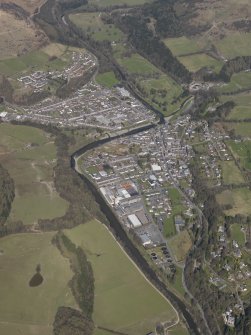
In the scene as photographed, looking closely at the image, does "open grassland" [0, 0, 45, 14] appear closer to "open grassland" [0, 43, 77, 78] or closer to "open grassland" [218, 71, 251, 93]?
"open grassland" [0, 43, 77, 78]

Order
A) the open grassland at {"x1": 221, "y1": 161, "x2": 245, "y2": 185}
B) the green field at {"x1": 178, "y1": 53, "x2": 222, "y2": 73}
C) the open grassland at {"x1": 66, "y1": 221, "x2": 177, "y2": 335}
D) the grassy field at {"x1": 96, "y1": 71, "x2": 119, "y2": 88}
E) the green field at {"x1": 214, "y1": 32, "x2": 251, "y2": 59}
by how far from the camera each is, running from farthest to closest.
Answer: the green field at {"x1": 214, "y1": 32, "x2": 251, "y2": 59} → the green field at {"x1": 178, "y1": 53, "x2": 222, "y2": 73} → the grassy field at {"x1": 96, "y1": 71, "x2": 119, "y2": 88} → the open grassland at {"x1": 221, "y1": 161, "x2": 245, "y2": 185} → the open grassland at {"x1": 66, "y1": 221, "x2": 177, "y2": 335}

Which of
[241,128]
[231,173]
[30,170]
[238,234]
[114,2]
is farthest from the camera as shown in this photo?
[114,2]

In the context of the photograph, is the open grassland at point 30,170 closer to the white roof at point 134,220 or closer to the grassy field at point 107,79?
the white roof at point 134,220

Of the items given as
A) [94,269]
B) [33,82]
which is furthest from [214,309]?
[33,82]

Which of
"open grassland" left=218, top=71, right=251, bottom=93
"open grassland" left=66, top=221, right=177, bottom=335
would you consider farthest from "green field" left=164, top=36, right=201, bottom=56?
"open grassland" left=66, top=221, right=177, bottom=335

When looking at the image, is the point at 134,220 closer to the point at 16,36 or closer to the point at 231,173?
the point at 231,173

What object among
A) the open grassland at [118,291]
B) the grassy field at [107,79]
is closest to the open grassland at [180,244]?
the open grassland at [118,291]

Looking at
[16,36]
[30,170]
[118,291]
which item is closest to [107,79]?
[16,36]
